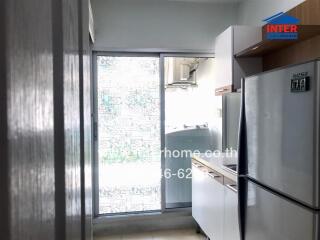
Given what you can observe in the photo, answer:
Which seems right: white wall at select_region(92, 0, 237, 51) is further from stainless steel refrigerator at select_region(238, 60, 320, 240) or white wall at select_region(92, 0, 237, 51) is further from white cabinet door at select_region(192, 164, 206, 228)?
stainless steel refrigerator at select_region(238, 60, 320, 240)

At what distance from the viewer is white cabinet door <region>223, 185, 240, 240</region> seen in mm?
2092

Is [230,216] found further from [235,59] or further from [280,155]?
[235,59]

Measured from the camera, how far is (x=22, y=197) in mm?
221

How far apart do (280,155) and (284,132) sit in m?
0.13

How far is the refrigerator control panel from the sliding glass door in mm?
2231

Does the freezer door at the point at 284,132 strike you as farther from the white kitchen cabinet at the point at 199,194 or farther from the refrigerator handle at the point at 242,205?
the white kitchen cabinet at the point at 199,194

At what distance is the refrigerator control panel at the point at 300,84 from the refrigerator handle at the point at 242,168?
21.4 inches

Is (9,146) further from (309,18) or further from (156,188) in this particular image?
(156,188)

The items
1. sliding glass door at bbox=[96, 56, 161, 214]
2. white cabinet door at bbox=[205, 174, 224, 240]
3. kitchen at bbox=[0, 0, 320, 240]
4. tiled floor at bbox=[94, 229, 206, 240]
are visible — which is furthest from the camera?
sliding glass door at bbox=[96, 56, 161, 214]

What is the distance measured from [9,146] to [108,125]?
3.22 meters

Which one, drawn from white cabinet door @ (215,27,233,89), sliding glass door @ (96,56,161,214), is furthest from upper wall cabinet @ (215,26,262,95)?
sliding glass door @ (96,56,161,214)

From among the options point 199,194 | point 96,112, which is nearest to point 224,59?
point 199,194

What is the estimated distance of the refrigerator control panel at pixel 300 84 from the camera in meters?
1.22

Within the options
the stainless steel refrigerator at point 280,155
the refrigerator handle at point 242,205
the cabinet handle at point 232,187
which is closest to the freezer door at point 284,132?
the stainless steel refrigerator at point 280,155
